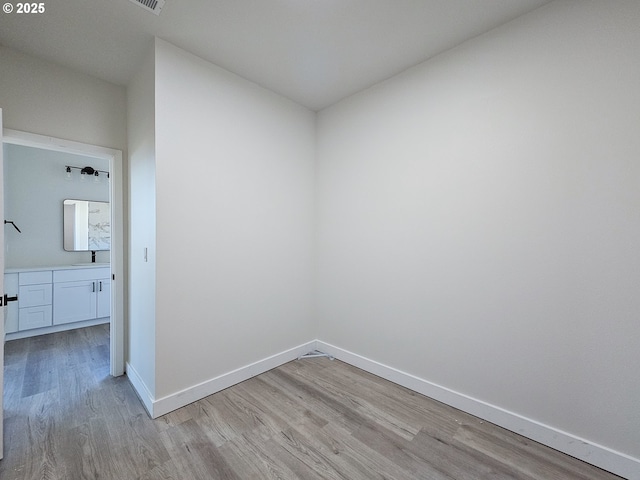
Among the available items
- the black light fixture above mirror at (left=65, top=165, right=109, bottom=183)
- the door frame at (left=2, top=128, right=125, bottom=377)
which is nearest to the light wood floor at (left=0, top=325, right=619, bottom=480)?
the door frame at (left=2, top=128, right=125, bottom=377)

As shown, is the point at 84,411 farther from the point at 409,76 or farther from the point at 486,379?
the point at 409,76

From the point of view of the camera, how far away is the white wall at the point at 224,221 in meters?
2.06

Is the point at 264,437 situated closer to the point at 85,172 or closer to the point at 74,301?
the point at 74,301

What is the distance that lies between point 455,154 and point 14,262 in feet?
18.9

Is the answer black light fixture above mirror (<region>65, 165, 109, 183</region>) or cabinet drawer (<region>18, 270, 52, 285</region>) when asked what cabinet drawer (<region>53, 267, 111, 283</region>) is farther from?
black light fixture above mirror (<region>65, 165, 109, 183</region>)

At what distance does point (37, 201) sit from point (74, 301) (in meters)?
1.60

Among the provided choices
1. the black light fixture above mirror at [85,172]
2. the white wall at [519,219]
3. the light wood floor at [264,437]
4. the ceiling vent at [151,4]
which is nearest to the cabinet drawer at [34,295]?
the light wood floor at [264,437]

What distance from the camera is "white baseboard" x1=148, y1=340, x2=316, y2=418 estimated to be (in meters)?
2.02

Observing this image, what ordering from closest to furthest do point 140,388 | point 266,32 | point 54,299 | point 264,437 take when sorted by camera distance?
point 264,437
point 266,32
point 140,388
point 54,299

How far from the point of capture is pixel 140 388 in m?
2.23

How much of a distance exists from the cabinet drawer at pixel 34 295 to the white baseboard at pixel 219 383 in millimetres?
3031

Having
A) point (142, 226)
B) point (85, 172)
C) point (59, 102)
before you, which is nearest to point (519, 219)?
point (142, 226)

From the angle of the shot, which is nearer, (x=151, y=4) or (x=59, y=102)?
(x=151, y=4)

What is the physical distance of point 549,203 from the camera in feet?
5.61
